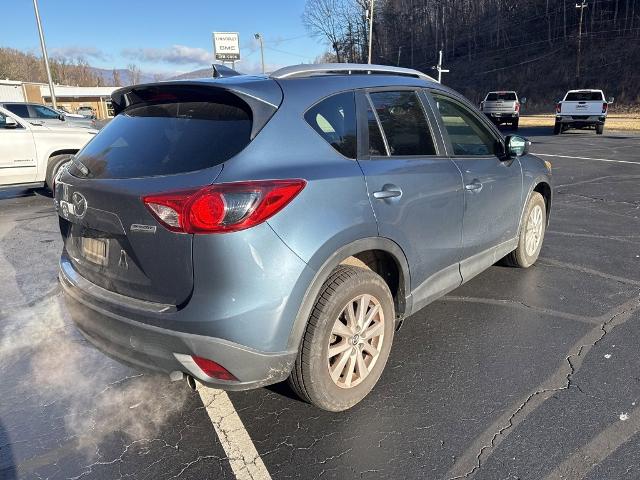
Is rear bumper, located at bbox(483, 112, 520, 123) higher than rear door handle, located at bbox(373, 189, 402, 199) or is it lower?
lower

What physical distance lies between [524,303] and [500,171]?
1.13 m

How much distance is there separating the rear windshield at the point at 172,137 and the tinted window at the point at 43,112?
1479cm

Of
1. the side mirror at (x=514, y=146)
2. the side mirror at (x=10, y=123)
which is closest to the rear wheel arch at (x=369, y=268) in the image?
the side mirror at (x=514, y=146)

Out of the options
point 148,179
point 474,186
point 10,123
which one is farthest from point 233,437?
point 10,123

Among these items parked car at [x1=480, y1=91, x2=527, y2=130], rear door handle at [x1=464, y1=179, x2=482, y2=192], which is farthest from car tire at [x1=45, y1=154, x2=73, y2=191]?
parked car at [x1=480, y1=91, x2=527, y2=130]

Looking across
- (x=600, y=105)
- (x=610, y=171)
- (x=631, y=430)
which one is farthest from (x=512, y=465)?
(x=600, y=105)

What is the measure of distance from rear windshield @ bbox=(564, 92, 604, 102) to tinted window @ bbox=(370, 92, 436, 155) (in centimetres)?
2261

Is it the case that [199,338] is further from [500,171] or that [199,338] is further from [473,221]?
[500,171]

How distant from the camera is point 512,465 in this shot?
88.4 inches

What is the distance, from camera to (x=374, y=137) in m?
2.78

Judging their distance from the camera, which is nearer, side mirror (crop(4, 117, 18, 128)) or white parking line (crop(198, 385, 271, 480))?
white parking line (crop(198, 385, 271, 480))

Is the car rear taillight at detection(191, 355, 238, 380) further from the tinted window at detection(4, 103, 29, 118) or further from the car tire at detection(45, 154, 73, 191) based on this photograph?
the tinted window at detection(4, 103, 29, 118)

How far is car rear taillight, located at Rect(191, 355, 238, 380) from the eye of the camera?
215 centimetres

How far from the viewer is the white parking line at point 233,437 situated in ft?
7.42
